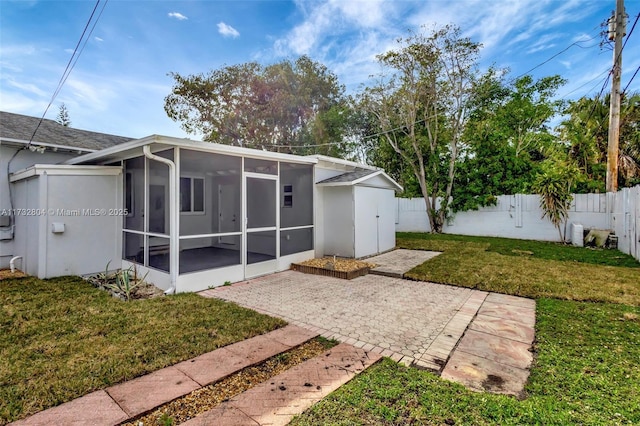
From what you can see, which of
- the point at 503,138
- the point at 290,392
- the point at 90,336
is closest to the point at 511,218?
the point at 503,138

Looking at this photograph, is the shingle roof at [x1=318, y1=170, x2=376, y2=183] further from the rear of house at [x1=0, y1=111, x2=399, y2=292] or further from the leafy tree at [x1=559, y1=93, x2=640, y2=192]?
the leafy tree at [x1=559, y1=93, x2=640, y2=192]

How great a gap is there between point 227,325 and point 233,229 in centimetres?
290

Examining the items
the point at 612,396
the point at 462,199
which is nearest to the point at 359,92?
the point at 462,199

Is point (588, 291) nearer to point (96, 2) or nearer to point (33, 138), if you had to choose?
point (96, 2)

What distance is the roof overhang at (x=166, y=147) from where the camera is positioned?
5139mm

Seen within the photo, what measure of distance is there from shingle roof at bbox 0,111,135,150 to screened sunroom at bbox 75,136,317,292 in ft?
5.58

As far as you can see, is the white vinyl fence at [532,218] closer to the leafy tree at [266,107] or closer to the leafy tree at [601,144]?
the leafy tree at [601,144]

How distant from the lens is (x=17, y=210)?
727 centimetres

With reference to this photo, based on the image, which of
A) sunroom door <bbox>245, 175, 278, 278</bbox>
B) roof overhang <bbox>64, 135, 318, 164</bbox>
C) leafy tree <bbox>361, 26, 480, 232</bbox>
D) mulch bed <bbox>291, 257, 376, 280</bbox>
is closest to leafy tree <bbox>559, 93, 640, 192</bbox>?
leafy tree <bbox>361, 26, 480, 232</bbox>

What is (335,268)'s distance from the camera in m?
7.05

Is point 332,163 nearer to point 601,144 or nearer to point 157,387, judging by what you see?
point 157,387

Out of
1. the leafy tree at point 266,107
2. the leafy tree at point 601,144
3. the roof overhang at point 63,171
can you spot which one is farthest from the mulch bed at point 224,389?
the leafy tree at point 266,107

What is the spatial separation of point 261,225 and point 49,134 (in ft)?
22.6

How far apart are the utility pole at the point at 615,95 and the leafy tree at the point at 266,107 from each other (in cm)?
1374
